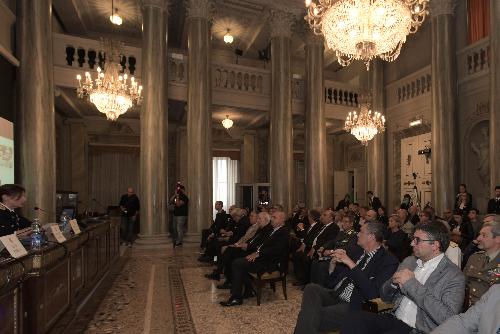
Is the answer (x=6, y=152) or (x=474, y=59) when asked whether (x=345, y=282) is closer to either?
(x=6, y=152)

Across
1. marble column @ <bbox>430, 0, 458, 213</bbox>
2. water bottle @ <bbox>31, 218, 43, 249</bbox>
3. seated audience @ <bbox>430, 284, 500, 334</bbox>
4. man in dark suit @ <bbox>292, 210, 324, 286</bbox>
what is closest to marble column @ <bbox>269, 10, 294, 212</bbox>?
marble column @ <bbox>430, 0, 458, 213</bbox>

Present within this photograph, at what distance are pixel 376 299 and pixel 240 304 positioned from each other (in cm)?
238

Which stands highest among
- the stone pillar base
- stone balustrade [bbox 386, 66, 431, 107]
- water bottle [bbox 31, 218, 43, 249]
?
stone balustrade [bbox 386, 66, 431, 107]

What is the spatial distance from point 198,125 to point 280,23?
12.6ft

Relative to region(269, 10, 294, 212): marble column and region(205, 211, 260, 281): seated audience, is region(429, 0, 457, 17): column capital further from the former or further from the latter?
region(205, 211, 260, 281): seated audience

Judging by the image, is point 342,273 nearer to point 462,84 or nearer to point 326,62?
point 462,84

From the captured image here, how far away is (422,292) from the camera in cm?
209

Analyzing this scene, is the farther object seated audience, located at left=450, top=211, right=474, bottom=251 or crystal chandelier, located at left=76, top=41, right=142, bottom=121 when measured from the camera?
crystal chandelier, located at left=76, top=41, right=142, bottom=121

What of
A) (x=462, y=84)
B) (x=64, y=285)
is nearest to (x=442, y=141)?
(x=462, y=84)

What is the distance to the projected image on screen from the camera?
6160 mm

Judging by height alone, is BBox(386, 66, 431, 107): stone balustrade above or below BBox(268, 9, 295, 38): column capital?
below

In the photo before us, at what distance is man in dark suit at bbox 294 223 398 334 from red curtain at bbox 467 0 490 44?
8.57m

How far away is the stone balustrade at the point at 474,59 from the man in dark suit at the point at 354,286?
307 inches

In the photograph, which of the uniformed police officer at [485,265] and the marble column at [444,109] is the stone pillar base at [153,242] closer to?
the marble column at [444,109]
